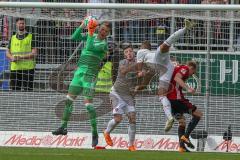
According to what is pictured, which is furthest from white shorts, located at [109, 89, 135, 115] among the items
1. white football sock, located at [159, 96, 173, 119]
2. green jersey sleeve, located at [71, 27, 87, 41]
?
green jersey sleeve, located at [71, 27, 87, 41]

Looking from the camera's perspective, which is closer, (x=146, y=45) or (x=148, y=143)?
(x=146, y=45)

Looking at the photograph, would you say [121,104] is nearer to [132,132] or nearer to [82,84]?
[132,132]

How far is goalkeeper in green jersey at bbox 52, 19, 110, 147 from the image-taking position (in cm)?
1691

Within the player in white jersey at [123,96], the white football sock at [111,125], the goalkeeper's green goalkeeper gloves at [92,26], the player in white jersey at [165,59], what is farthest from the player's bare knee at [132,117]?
the goalkeeper's green goalkeeper gloves at [92,26]

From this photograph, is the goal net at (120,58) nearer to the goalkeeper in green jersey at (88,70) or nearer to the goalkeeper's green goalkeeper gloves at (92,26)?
the goalkeeper in green jersey at (88,70)

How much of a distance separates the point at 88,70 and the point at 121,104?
879 mm

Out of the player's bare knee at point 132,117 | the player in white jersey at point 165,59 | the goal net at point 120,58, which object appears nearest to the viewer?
the player in white jersey at point 165,59

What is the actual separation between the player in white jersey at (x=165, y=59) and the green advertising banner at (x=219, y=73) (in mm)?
688

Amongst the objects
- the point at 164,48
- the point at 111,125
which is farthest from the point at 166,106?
the point at 164,48

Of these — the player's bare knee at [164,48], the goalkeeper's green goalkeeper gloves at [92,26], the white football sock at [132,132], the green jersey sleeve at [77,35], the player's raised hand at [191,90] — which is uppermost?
the goalkeeper's green goalkeeper gloves at [92,26]

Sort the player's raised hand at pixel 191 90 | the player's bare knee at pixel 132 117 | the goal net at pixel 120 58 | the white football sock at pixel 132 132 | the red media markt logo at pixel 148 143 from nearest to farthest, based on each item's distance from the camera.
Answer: the white football sock at pixel 132 132 < the player's bare knee at pixel 132 117 < the player's raised hand at pixel 191 90 < the goal net at pixel 120 58 < the red media markt logo at pixel 148 143

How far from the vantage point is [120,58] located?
17.9m

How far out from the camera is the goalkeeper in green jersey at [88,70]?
16906mm

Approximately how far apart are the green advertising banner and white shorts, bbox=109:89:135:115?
1.35 metres
